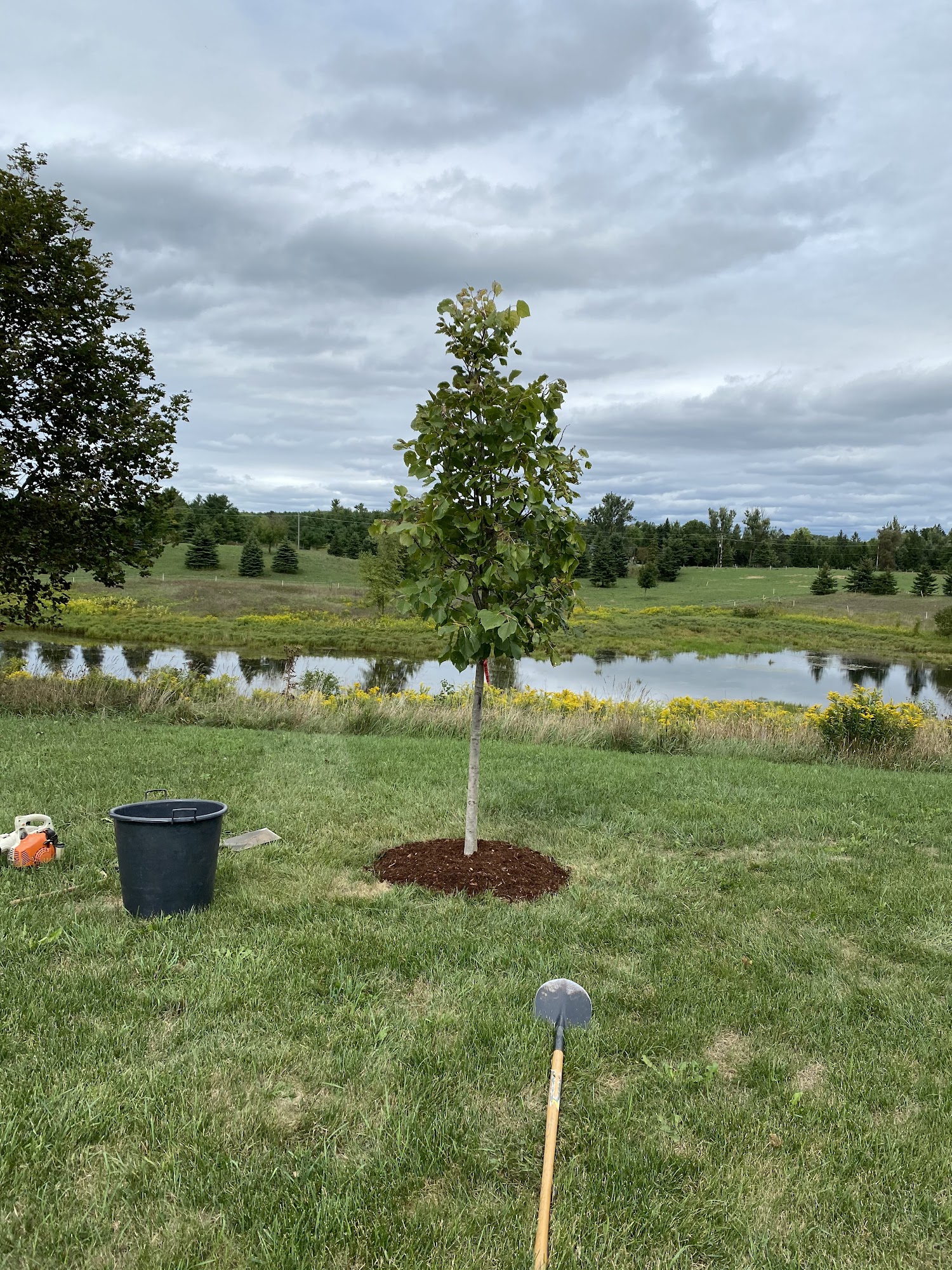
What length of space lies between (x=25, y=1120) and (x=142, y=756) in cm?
621

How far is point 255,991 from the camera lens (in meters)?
3.45

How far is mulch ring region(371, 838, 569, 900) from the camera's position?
4.92m

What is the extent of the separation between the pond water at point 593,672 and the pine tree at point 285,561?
32306mm

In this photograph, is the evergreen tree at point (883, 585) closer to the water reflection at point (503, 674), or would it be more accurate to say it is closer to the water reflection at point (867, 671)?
the water reflection at point (867, 671)

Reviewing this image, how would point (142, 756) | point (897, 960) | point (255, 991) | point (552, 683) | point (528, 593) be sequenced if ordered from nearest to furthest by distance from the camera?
point (255, 991) → point (897, 960) → point (528, 593) → point (142, 756) → point (552, 683)

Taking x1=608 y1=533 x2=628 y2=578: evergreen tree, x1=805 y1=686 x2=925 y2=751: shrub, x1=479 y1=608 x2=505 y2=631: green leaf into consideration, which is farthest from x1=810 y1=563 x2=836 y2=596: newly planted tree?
x1=479 y1=608 x2=505 y2=631: green leaf

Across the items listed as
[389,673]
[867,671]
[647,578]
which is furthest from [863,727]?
[647,578]


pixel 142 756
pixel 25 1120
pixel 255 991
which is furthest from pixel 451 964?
pixel 142 756

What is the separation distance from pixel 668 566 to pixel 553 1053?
81121mm

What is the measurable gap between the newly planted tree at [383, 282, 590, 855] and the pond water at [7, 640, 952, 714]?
58.3 feet

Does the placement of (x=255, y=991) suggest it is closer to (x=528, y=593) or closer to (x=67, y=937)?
(x=67, y=937)

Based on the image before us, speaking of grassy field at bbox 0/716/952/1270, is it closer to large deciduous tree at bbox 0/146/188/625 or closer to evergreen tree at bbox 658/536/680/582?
large deciduous tree at bbox 0/146/188/625

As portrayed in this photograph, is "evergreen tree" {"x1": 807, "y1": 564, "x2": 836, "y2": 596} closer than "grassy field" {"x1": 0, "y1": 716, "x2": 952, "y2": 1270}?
No

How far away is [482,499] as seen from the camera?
197 inches
